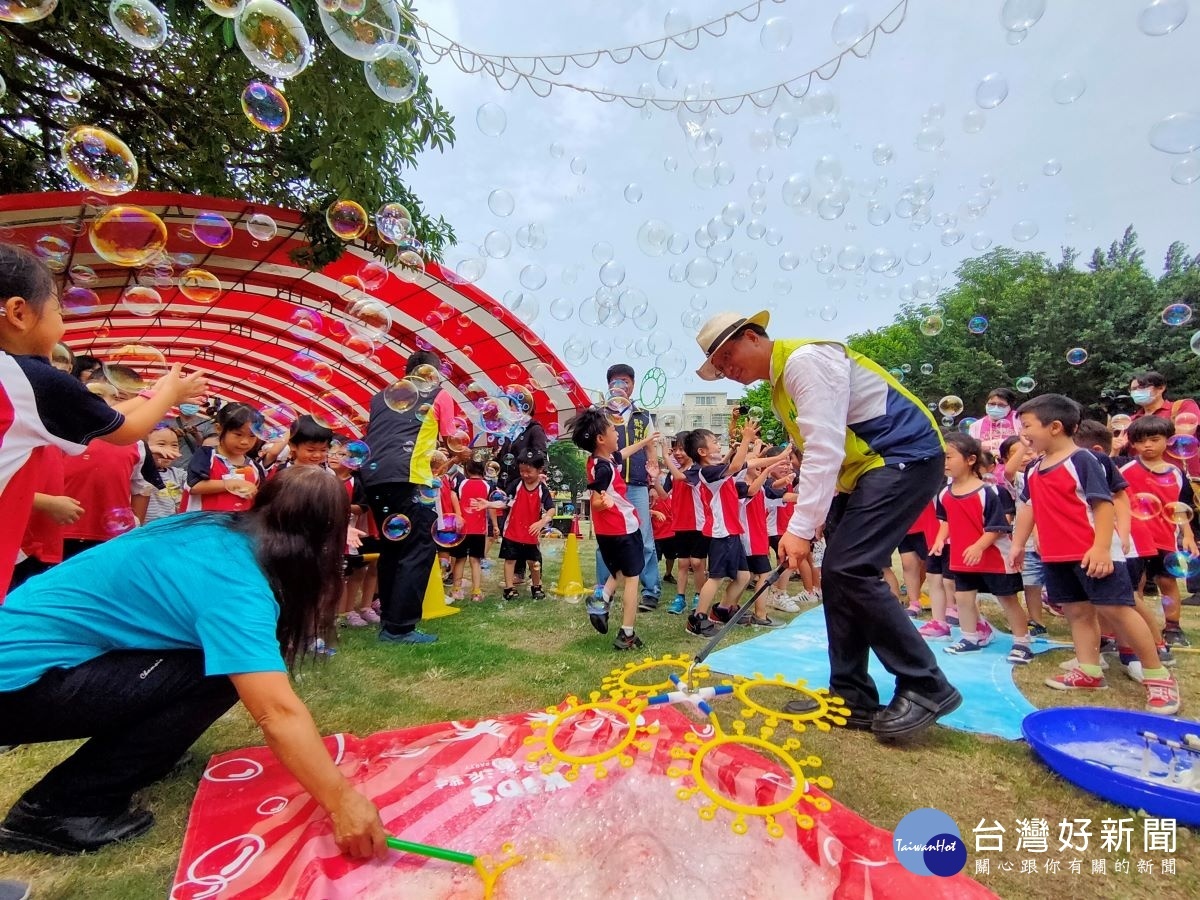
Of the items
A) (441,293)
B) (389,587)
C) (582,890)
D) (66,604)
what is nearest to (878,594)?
(582,890)

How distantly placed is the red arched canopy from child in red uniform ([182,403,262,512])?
2279 millimetres

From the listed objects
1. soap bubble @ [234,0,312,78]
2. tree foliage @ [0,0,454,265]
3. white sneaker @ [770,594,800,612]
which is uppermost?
tree foliage @ [0,0,454,265]

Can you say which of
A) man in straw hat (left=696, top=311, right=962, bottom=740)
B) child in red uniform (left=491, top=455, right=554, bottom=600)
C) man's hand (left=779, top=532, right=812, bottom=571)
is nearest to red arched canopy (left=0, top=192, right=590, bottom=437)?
child in red uniform (left=491, top=455, right=554, bottom=600)

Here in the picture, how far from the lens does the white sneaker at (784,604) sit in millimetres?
5466

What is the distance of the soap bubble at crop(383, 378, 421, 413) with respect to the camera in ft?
14.0

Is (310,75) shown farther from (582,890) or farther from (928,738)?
(928,738)

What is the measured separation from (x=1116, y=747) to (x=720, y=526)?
2633mm

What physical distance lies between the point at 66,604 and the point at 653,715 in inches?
81.9

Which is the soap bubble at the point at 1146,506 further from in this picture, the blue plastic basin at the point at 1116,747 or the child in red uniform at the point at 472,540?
the child in red uniform at the point at 472,540

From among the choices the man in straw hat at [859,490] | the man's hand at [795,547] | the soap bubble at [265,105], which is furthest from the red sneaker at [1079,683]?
the soap bubble at [265,105]

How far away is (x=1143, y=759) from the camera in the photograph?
88.7 inches

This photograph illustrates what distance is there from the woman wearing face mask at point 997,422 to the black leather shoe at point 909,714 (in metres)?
4.11

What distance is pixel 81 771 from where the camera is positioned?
182cm

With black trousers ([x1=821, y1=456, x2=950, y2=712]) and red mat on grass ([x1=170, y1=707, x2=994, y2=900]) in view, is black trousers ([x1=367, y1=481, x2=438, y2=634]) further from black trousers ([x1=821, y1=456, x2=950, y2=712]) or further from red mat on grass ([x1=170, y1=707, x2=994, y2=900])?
black trousers ([x1=821, y1=456, x2=950, y2=712])
